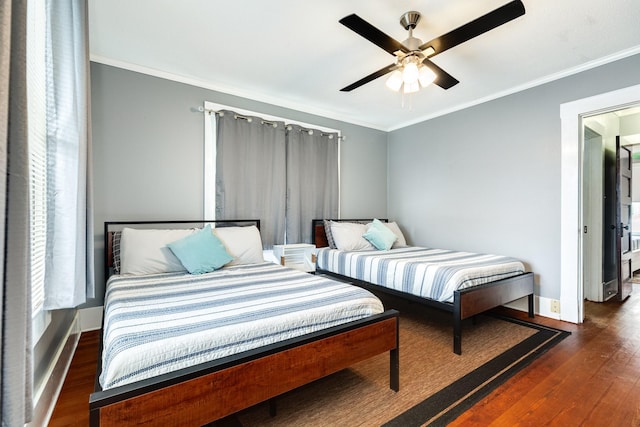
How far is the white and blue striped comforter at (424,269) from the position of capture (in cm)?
250

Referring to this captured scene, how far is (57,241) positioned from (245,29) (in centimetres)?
193

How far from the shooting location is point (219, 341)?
1305 millimetres

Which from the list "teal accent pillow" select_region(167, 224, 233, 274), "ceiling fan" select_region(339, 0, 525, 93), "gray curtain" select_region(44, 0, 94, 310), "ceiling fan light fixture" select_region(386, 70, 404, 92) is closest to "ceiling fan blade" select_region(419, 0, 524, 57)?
"ceiling fan" select_region(339, 0, 525, 93)

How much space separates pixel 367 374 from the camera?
205 centimetres

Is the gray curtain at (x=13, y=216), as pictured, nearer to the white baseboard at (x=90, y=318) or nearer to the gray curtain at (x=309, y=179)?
the white baseboard at (x=90, y=318)

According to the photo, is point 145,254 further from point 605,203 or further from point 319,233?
point 605,203

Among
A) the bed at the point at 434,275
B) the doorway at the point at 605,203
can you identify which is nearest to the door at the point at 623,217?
the doorway at the point at 605,203

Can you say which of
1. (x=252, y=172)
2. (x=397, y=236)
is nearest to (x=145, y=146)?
(x=252, y=172)

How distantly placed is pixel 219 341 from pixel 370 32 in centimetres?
188

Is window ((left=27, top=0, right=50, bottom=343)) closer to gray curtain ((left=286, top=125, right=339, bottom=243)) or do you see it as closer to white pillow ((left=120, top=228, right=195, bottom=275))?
white pillow ((left=120, top=228, right=195, bottom=275))

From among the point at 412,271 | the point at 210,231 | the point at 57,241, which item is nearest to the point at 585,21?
the point at 412,271

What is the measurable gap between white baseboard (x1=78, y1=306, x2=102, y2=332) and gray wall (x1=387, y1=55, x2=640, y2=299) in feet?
13.1

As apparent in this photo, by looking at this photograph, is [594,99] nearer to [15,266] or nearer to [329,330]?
[329,330]

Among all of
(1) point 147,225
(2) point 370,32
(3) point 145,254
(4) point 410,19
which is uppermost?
(4) point 410,19
